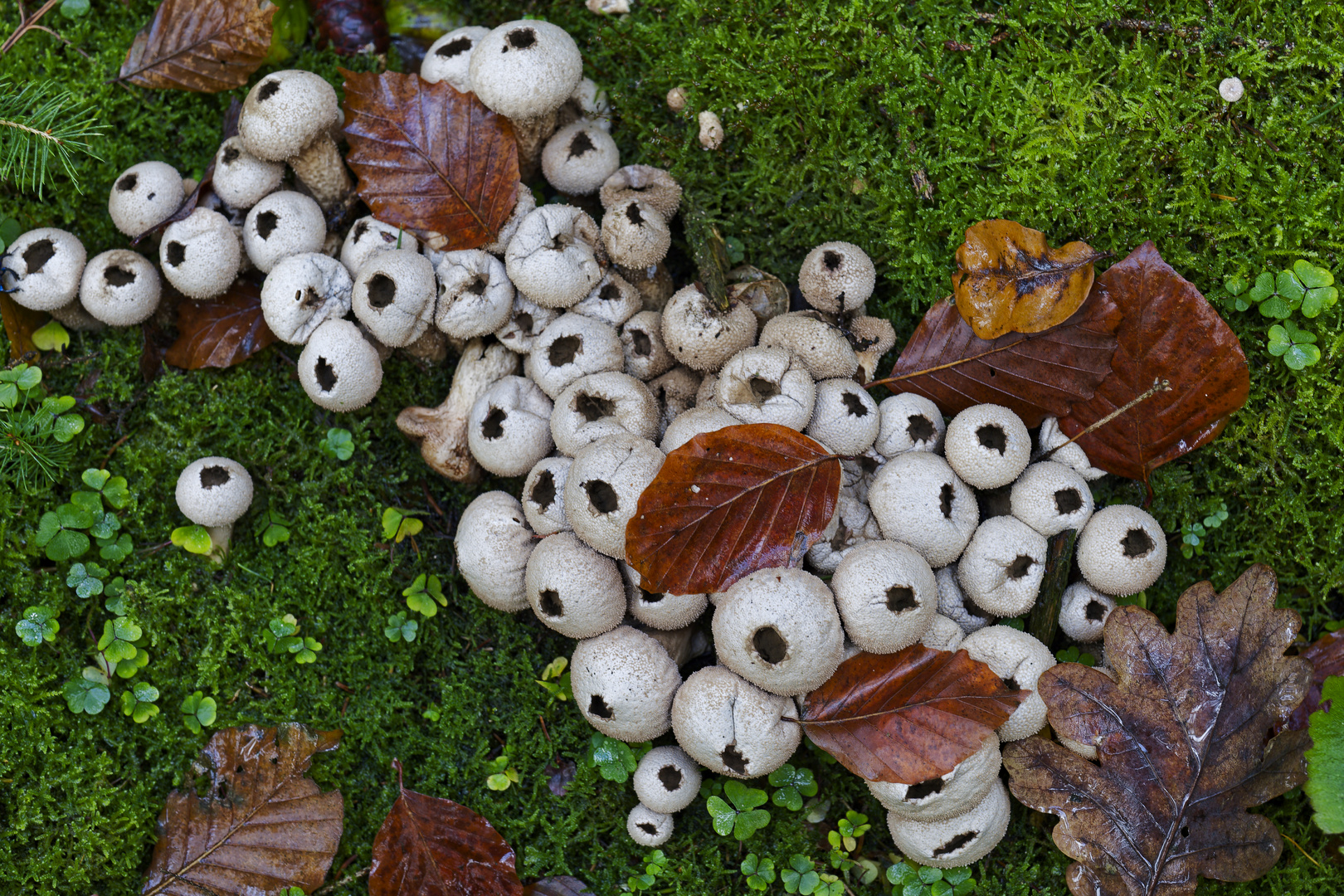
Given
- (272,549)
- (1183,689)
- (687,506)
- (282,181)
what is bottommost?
(272,549)

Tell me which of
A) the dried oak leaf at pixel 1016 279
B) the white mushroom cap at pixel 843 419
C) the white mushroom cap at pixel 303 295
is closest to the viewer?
the white mushroom cap at pixel 843 419

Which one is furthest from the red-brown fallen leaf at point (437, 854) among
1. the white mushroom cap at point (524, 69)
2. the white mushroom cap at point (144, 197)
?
the white mushroom cap at point (524, 69)

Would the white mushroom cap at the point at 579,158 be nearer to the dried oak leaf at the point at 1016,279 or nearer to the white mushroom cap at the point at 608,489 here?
the white mushroom cap at the point at 608,489

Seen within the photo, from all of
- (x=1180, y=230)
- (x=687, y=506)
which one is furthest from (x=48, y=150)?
(x=1180, y=230)

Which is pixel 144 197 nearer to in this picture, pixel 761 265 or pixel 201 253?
pixel 201 253

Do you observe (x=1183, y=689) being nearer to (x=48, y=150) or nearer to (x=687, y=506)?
(x=687, y=506)

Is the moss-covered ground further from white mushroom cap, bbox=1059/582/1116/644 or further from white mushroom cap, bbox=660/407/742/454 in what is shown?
white mushroom cap, bbox=660/407/742/454
